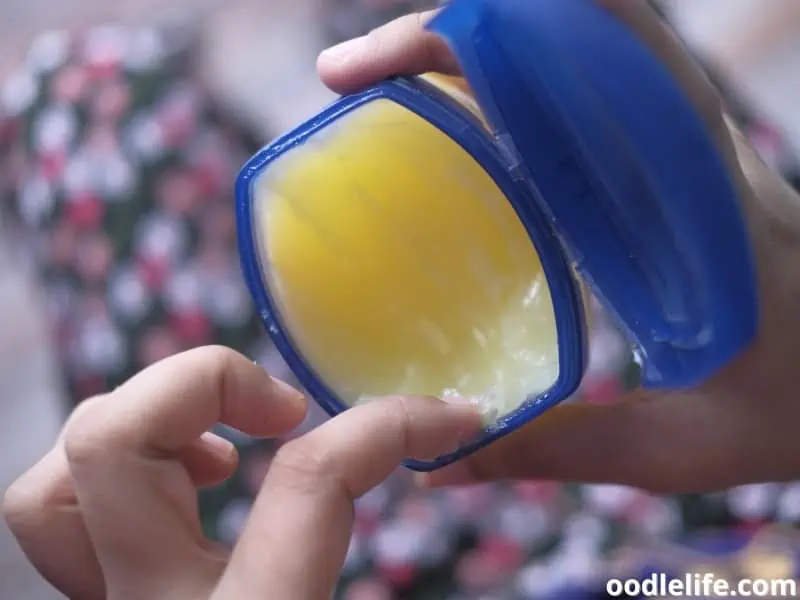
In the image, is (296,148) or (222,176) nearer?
(296,148)

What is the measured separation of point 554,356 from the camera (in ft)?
1.33

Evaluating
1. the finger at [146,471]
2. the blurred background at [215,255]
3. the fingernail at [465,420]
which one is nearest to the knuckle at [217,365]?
the finger at [146,471]

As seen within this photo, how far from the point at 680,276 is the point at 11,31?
3.27 feet

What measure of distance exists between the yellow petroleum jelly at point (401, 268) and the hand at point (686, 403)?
4cm

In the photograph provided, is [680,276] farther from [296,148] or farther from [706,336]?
[296,148]

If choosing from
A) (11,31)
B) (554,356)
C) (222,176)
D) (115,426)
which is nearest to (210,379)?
(115,426)

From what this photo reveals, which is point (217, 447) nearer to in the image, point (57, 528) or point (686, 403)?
point (57, 528)

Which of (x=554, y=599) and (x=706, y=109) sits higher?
(x=706, y=109)

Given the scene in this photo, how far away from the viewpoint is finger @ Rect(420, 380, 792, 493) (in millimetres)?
476

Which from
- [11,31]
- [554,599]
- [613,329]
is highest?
[11,31]

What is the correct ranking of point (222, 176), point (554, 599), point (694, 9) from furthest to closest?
point (694, 9) → point (222, 176) → point (554, 599)

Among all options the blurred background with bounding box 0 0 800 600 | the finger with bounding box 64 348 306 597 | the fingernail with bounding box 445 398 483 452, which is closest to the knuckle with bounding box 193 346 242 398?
the finger with bounding box 64 348 306 597

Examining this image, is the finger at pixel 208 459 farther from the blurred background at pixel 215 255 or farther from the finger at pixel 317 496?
the blurred background at pixel 215 255

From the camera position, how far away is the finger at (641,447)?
0.48 meters
